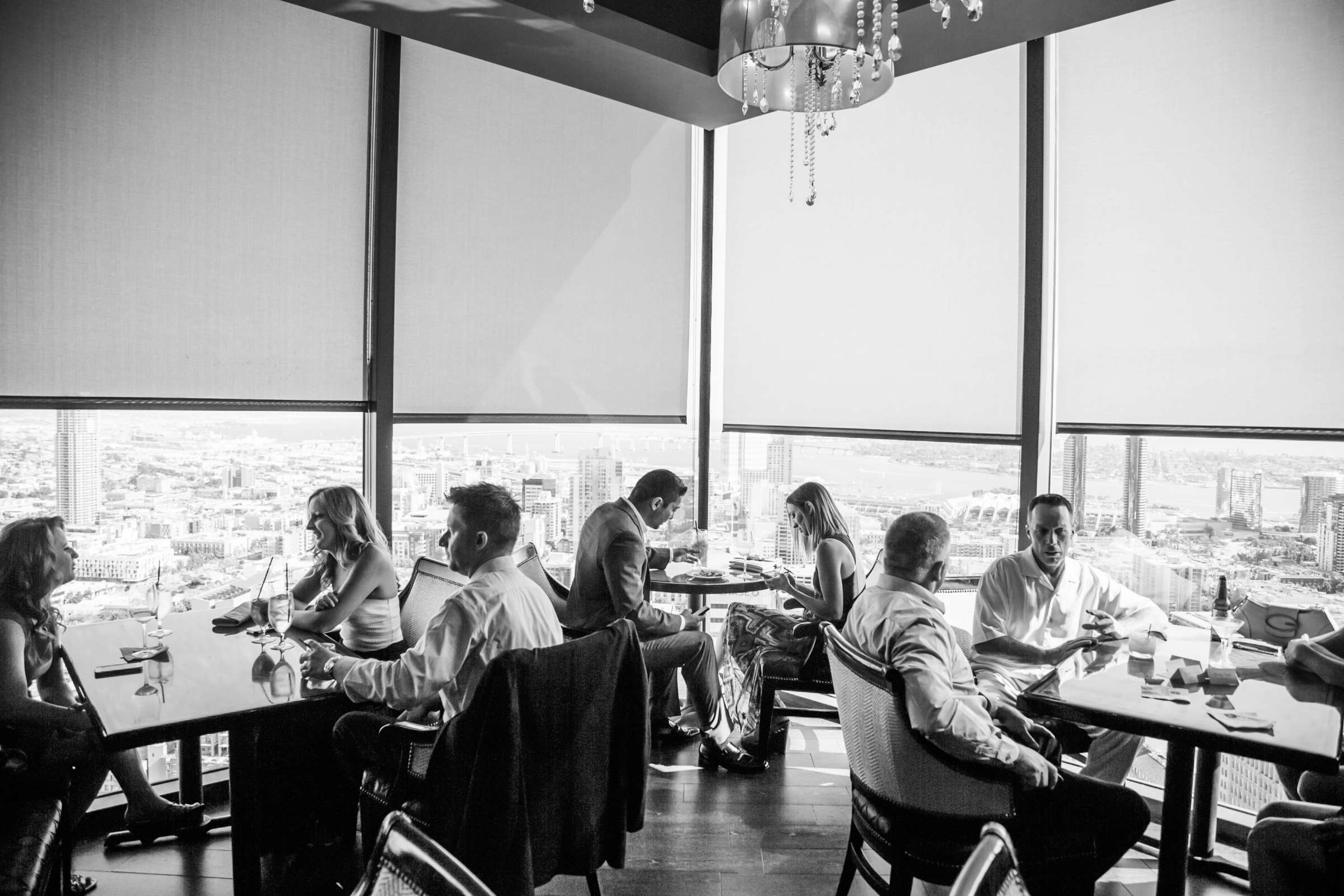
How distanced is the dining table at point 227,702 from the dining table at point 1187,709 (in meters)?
2.07

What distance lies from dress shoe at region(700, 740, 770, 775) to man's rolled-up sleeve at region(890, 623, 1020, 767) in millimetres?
1923

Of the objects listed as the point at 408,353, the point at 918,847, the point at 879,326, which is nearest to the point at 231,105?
the point at 408,353

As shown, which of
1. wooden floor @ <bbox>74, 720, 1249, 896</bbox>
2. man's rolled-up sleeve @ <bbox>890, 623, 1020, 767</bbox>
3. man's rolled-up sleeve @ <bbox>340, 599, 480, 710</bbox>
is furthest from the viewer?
wooden floor @ <bbox>74, 720, 1249, 896</bbox>

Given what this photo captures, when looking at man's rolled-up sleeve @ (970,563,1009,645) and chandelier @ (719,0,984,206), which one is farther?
man's rolled-up sleeve @ (970,563,1009,645)

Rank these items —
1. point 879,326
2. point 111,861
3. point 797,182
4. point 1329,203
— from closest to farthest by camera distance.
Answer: point 111,861 → point 1329,203 → point 879,326 → point 797,182

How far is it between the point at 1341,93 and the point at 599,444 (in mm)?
3888

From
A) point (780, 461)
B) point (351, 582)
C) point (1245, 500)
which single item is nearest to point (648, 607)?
point (351, 582)

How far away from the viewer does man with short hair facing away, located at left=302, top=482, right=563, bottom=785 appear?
7.80 ft

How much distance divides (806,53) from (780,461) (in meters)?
2.66

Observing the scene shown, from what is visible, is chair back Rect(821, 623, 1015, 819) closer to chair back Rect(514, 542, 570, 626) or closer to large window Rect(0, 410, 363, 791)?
chair back Rect(514, 542, 570, 626)

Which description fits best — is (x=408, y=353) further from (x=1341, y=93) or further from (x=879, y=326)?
(x=1341, y=93)

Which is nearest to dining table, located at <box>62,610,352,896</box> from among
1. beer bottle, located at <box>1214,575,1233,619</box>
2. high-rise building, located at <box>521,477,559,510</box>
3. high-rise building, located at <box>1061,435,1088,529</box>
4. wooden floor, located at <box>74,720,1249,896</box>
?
wooden floor, located at <box>74,720,1249,896</box>

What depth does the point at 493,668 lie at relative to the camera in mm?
2061

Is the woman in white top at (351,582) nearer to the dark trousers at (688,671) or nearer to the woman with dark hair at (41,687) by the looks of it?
the woman with dark hair at (41,687)
